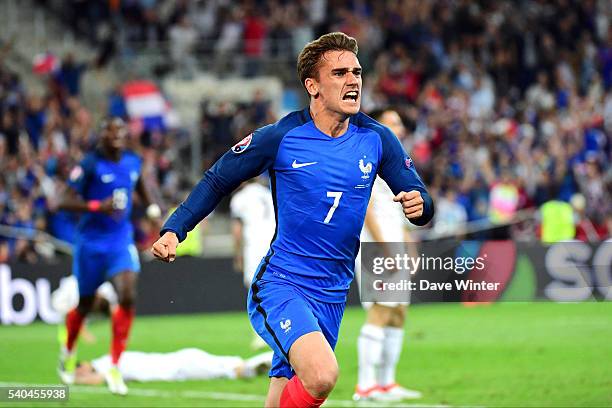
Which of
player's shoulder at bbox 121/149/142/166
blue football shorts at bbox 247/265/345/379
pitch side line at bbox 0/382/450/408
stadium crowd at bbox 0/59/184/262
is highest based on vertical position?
stadium crowd at bbox 0/59/184/262

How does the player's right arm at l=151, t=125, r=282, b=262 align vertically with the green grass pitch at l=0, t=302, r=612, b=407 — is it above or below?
above

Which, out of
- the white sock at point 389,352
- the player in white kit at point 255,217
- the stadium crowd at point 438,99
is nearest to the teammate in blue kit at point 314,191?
the white sock at point 389,352

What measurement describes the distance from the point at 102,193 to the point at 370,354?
3376mm

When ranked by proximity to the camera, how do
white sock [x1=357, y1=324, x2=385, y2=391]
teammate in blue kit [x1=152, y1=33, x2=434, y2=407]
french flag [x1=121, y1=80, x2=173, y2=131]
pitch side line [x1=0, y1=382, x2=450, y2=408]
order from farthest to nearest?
french flag [x1=121, y1=80, x2=173, y2=131] < white sock [x1=357, y1=324, x2=385, y2=391] < pitch side line [x1=0, y1=382, x2=450, y2=408] < teammate in blue kit [x1=152, y1=33, x2=434, y2=407]

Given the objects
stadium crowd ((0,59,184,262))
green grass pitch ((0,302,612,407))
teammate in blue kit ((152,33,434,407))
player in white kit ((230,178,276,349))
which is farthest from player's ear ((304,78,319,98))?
stadium crowd ((0,59,184,262))

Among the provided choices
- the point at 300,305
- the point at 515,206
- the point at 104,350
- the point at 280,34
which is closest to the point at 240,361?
the point at 104,350

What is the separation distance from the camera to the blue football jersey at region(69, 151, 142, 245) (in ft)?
39.9

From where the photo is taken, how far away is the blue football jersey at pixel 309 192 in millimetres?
7047

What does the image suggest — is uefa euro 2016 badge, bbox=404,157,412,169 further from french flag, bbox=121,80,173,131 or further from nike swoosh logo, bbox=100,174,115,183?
french flag, bbox=121,80,173,131

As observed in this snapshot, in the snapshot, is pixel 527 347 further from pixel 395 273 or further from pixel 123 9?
pixel 123 9

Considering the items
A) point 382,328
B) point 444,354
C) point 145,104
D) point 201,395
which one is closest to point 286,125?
point 382,328

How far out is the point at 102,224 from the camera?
12.2 metres

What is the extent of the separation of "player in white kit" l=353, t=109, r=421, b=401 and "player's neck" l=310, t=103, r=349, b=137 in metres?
3.38

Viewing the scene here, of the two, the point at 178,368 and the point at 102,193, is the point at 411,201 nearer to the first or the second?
the point at 178,368
